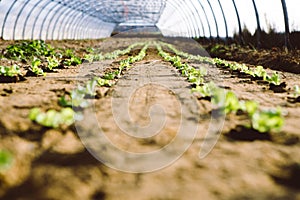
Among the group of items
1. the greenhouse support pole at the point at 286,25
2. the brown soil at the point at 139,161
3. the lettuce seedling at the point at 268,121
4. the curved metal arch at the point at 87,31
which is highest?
the curved metal arch at the point at 87,31

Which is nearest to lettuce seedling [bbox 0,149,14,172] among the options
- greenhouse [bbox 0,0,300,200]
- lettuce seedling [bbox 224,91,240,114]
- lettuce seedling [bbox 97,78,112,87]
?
greenhouse [bbox 0,0,300,200]

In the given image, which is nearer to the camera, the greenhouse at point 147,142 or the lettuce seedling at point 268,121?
the greenhouse at point 147,142

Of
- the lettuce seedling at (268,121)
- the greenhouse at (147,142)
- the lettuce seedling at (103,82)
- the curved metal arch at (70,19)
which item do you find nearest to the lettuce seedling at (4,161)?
the greenhouse at (147,142)

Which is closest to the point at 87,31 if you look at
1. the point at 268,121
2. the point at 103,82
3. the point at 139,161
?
the point at 103,82

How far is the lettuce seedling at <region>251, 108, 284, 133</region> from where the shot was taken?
2428 mm

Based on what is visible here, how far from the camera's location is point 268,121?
2443 mm

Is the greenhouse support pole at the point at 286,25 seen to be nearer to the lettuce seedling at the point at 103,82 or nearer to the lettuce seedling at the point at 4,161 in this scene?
the lettuce seedling at the point at 103,82

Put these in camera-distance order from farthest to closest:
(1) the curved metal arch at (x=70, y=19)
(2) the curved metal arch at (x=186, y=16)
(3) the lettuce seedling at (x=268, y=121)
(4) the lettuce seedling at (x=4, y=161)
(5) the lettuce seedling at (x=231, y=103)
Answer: (1) the curved metal arch at (x=70, y=19)
(2) the curved metal arch at (x=186, y=16)
(5) the lettuce seedling at (x=231, y=103)
(3) the lettuce seedling at (x=268, y=121)
(4) the lettuce seedling at (x=4, y=161)

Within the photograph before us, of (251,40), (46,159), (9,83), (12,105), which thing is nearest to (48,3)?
(251,40)

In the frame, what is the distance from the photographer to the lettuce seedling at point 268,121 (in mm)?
2428

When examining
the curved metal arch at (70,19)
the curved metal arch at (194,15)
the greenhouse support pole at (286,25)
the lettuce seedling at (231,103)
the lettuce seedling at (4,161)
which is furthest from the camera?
the curved metal arch at (70,19)

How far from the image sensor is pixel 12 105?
315 cm

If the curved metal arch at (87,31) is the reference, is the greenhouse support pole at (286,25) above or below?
below

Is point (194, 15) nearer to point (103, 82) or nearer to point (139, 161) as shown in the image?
point (103, 82)
